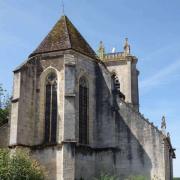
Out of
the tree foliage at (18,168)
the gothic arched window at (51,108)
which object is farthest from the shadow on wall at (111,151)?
the tree foliage at (18,168)

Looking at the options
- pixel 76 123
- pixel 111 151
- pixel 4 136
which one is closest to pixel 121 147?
pixel 111 151

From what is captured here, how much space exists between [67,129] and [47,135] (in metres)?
2.16

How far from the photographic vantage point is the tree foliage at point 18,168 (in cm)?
2238

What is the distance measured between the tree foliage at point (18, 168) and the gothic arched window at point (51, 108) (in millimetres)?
3490

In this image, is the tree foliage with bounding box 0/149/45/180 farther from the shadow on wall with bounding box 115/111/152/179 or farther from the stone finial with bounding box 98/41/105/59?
the stone finial with bounding box 98/41/105/59

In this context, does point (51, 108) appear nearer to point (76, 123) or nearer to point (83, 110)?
Result: point (76, 123)

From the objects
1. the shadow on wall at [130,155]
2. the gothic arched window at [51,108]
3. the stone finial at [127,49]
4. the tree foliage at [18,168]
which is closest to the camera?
the tree foliage at [18,168]

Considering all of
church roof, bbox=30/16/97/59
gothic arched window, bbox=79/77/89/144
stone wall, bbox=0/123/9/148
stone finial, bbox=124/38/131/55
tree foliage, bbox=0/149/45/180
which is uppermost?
stone finial, bbox=124/38/131/55

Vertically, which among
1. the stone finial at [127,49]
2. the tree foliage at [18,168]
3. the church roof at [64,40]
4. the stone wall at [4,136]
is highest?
the stone finial at [127,49]

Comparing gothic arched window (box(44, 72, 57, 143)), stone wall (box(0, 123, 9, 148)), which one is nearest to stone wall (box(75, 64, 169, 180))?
gothic arched window (box(44, 72, 57, 143))

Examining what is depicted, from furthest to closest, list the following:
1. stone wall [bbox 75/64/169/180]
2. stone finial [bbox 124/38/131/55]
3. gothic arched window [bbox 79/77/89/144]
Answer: stone finial [bbox 124/38/131/55] → gothic arched window [bbox 79/77/89/144] → stone wall [bbox 75/64/169/180]

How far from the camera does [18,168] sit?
2292 centimetres

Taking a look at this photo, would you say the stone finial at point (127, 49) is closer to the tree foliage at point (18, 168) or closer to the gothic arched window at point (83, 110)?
the gothic arched window at point (83, 110)

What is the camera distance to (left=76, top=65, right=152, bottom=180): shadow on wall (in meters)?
27.4
